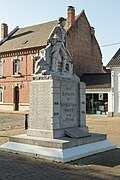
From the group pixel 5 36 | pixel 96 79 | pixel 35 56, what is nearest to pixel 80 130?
pixel 96 79

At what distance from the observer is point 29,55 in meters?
34.6

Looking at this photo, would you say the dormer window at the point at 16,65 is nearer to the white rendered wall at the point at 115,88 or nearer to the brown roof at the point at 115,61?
the brown roof at the point at 115,61

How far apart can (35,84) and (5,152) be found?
7.45ft

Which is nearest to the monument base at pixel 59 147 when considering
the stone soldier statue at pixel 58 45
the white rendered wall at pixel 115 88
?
the stone soldier statue at pixel 58 45

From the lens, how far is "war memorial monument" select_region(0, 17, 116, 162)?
8.65 metres

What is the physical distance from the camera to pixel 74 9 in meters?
34.9

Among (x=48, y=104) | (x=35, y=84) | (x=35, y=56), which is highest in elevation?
(x=35, y=56)

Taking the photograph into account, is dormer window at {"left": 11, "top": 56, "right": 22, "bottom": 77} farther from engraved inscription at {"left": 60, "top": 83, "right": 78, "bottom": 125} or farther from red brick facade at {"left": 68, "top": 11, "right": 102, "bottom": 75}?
engraved inscription at {"left": 60, "top": 83, "right": 78, "bottom": 125}

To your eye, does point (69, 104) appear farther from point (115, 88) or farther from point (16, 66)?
point (16, 66)

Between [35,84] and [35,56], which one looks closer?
[35,84]

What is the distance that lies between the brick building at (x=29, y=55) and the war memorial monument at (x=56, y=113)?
22937 millimetres

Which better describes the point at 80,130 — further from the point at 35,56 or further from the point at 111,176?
the point at 35,56

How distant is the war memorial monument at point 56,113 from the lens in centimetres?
865

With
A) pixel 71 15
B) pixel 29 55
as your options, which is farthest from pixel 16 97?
pixel 71 15
